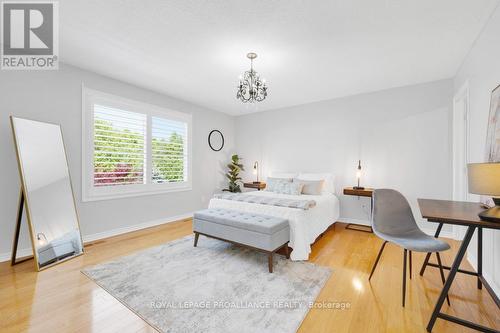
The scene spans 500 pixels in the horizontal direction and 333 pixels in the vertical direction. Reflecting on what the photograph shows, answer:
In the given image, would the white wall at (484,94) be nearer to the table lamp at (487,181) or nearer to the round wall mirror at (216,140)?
the table lamp at (487,181)

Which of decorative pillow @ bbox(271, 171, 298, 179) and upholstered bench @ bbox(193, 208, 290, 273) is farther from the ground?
decorative pillow @ bbox(271, 171, 298, 179)

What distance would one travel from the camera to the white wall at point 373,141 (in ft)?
11.9

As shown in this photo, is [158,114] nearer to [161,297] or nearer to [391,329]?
[161,297]

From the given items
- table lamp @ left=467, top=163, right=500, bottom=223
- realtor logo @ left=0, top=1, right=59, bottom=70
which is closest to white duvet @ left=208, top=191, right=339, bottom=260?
table lamp @ left=467, top=163, right=500, bottom=223

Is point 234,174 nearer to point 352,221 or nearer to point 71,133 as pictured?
point 352,221

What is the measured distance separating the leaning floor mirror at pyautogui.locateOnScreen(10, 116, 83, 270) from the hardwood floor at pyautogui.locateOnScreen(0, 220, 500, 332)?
215 millimetres

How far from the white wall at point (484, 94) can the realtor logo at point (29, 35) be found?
4.05 metres

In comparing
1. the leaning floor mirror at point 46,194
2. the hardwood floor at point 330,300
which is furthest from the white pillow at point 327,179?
the leaning floor mirror at point 46,194

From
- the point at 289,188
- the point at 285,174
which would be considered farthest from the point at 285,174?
the point at 289,188

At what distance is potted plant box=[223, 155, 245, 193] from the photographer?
19.1 ft

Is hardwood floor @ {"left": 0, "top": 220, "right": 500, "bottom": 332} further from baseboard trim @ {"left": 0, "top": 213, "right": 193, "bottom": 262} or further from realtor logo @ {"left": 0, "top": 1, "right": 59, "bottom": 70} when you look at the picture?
realtor logo @ {"left": 0, "top": 1, "right": 59, "bottom": 70}

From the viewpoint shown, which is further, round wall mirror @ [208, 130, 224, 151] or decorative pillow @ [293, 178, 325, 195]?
round wall mirror @ [208, 130, 224, 151]

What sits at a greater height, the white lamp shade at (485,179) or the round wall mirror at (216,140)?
the round wall mirror at (216,140)

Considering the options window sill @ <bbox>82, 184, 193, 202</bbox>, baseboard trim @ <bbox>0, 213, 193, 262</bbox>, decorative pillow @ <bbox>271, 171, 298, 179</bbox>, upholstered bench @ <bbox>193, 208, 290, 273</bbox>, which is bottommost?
baseboard trim @ <bbox>0, 213, 193, 262</bbox>
